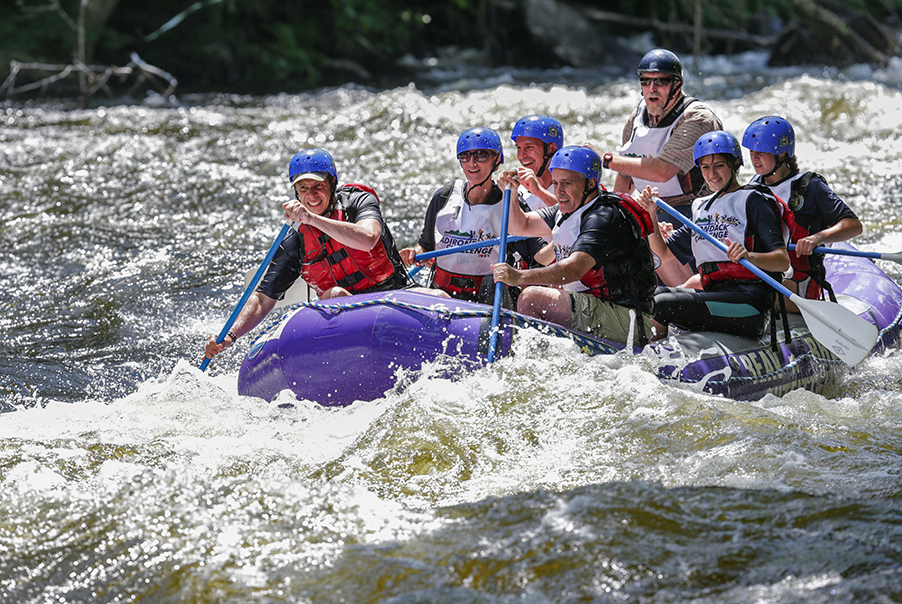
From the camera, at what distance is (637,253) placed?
14.9 ft

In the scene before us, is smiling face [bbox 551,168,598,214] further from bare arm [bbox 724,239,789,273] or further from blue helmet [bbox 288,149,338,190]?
blue helmet [bbox 288,149,338,190]

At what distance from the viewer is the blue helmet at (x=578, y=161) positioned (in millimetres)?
A: 4477

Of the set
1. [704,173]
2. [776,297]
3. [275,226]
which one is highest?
[704,173]

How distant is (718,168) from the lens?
192 inches

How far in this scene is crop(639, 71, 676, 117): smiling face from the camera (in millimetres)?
5473

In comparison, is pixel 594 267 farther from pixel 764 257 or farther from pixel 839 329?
pixel 839 329

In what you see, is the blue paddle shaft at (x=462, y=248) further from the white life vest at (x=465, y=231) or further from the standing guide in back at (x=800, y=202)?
the standing guide in back at (x=800, y=202)

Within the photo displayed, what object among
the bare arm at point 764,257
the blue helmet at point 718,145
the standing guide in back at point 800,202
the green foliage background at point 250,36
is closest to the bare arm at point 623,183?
the standing guide in back at point 800,202

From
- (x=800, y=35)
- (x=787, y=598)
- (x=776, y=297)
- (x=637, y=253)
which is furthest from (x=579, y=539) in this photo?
(x=800, y=35)

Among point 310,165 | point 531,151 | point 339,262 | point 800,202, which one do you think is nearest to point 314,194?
point 310,165

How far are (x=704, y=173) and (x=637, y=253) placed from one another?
0.77m

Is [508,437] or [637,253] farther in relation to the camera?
[637,253]

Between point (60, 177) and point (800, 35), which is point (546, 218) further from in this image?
point (800, 35)

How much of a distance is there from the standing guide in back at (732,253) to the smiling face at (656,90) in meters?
0.75
